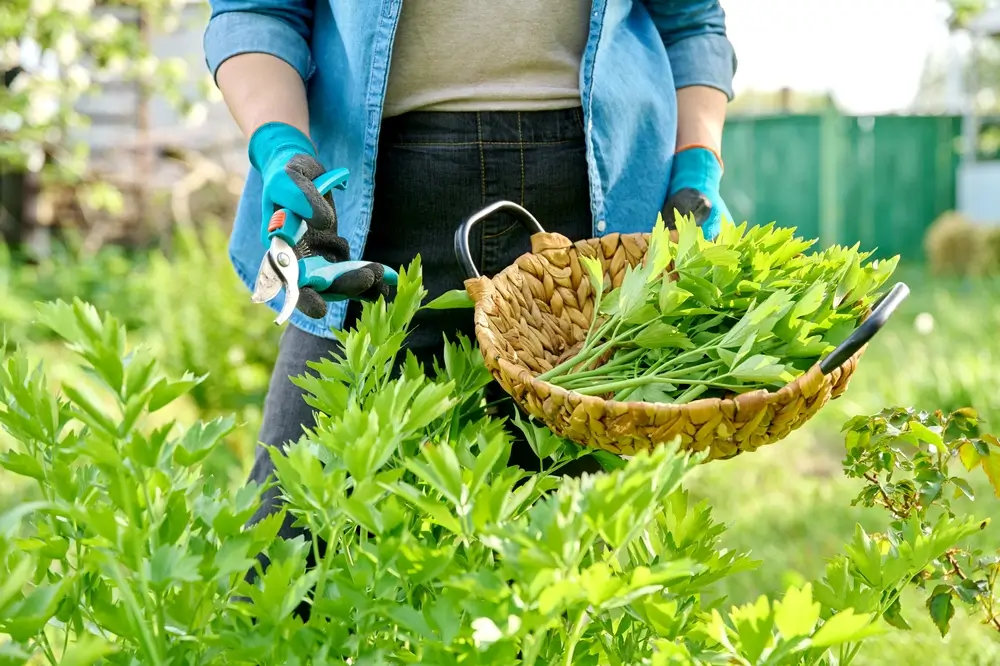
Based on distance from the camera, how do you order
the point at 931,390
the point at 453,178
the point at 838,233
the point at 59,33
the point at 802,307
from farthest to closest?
the point at 838,233
the point at 59,33
the point at 931,390
the point at 453,178
the point at 802,307

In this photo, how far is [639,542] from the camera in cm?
108

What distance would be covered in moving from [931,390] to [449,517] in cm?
409

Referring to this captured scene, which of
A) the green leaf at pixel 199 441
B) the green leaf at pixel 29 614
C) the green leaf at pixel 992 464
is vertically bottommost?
the green leaf at pixel 992 464

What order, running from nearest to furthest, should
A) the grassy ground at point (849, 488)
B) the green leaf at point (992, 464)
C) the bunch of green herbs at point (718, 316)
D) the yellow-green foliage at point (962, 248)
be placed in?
the bunch of green herbs at point (718, 316), the green leaf at point (992, 464), the grassy ground at point (849, 488), the yellow-green foliage at point (962, 248)

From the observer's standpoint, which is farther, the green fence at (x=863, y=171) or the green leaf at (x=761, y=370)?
the green fence at (x=863, y=171)

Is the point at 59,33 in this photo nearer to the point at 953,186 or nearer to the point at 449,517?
the point at 449,517

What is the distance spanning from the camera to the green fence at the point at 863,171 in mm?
13453

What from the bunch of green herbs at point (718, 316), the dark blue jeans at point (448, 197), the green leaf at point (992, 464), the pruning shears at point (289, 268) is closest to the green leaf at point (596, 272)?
the bunch of green herbs at point (718, 316)

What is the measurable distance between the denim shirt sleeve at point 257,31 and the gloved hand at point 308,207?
0.58ft

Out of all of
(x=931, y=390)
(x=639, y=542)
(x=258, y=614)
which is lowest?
(x=931, y=390)

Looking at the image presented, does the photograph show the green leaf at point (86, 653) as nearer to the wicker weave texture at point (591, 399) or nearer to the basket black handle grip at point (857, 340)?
the wicker weave texture at point (591, 399)

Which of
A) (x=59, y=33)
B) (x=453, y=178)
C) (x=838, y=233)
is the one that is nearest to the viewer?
(x=453, y=178)

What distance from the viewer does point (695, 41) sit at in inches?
66.8

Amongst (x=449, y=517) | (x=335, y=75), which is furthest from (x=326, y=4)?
(x=449, y=517)
